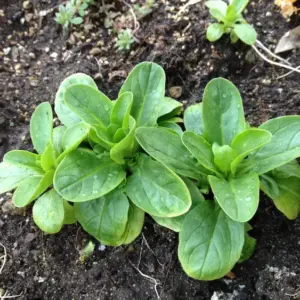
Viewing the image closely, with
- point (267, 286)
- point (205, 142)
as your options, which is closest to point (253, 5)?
point (205, 142)

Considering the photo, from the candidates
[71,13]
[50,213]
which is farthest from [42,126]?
[71,13]

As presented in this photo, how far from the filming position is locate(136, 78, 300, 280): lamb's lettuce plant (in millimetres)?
1584

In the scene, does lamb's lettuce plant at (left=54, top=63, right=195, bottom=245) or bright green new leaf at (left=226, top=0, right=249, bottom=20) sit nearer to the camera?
lamb's lettuce plant at (left=54, top=63, right=195, bottom=245)

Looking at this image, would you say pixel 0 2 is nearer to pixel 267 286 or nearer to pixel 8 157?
pixel 8 157

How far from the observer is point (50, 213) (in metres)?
1.71

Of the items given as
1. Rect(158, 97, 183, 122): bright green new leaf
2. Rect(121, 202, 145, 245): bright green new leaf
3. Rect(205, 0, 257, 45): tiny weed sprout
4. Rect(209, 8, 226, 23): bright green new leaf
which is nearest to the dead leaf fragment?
Rect(205, 0, 257, 45): tiny weed sprout

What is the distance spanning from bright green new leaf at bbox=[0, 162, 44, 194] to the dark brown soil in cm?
23

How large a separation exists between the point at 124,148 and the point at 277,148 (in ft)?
1.71

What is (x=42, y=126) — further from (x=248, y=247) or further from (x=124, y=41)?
(x=248, y=247)

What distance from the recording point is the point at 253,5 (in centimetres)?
241

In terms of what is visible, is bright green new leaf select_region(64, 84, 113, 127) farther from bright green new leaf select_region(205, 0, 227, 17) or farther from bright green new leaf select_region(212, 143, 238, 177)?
bright green new leaf select_region(205, 0, 227, 17)

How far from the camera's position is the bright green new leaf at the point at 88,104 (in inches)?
67.3

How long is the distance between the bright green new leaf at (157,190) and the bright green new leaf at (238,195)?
107mm

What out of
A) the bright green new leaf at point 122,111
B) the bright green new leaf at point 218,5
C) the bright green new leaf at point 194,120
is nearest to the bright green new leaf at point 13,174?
the bright green new leaf at point 122,111
